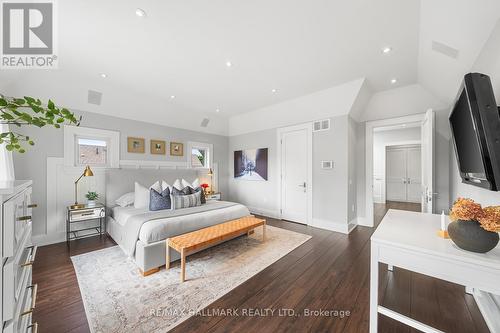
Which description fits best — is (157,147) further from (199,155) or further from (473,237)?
(473,237)

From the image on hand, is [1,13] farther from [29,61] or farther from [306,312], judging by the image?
[306,312]

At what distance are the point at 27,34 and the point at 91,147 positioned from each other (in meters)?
2.14

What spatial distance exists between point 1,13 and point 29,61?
0.92 m

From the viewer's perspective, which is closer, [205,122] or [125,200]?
[125,200]

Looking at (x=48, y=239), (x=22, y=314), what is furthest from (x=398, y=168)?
(x=48, y=239)

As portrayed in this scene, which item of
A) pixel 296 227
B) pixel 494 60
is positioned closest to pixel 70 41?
pixel 494 60

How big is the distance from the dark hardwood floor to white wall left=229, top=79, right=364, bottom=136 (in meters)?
2.84

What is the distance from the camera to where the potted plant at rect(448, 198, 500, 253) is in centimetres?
101

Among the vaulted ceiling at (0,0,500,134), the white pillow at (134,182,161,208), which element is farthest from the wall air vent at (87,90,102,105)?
the white pillow at (134,182,161,208)

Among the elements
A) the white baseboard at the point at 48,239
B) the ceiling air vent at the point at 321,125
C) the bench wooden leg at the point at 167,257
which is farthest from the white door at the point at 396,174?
the white baseboard at the point at 48,239

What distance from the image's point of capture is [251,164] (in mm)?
5613

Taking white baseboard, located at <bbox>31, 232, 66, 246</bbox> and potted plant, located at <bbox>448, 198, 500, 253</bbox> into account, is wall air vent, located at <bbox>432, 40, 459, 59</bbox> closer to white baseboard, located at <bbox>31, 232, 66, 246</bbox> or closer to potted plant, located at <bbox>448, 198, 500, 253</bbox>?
potted plant, located at <bbox>448, 198, 500, 253</bbox>

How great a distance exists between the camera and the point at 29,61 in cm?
259

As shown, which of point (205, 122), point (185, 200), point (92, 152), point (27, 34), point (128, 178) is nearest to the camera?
point (27, 34)
